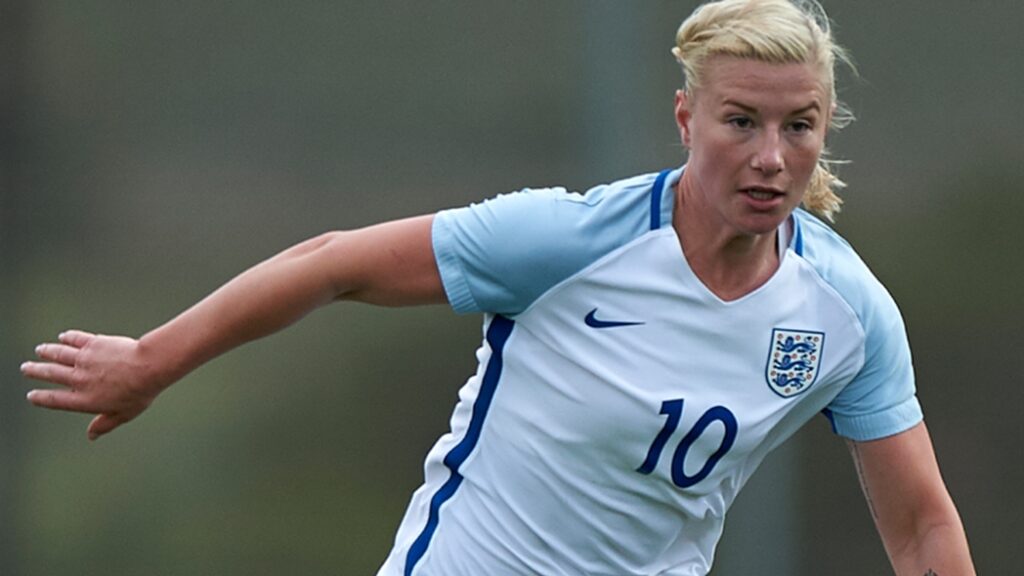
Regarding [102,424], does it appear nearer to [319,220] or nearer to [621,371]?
[621,371]

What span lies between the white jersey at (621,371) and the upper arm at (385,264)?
29 mm

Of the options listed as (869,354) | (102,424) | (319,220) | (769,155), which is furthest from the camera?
(319,220)

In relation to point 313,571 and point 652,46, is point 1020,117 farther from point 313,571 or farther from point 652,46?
point 313,571

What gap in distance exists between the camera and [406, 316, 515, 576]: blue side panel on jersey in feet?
8.43

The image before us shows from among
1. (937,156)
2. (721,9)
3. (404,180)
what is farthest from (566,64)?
(721,9)

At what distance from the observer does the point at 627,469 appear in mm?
2537

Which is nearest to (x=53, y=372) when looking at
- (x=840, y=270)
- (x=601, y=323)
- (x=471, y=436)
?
(x=471, y=436)

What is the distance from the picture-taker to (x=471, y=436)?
8.60ft

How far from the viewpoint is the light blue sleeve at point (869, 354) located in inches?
101

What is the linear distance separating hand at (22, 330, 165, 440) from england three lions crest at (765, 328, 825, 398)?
33.2 inches

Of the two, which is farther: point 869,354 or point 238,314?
point 869,354

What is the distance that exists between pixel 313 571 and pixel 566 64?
1496 millimetres

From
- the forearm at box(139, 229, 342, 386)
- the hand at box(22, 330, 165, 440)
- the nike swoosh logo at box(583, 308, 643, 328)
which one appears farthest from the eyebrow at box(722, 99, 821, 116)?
the hand at box(22, 330, 165, 440)

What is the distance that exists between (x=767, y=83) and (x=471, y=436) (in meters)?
0.66
